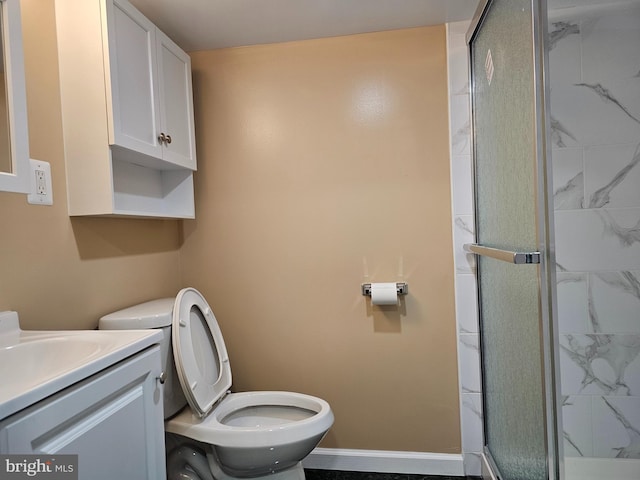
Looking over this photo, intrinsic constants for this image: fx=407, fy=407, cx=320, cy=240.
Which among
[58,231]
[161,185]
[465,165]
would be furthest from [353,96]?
[58,231]

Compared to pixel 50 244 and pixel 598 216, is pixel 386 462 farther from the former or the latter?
pixel 50 244

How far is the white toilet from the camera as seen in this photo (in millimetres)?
1465

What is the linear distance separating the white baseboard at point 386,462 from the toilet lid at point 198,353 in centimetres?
65

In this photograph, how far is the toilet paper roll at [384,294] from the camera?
1840 millimetres

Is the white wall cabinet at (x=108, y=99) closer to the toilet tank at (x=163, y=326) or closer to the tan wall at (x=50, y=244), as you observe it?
the tan wall at (x=50, y=244)

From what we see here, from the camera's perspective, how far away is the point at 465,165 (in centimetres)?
186

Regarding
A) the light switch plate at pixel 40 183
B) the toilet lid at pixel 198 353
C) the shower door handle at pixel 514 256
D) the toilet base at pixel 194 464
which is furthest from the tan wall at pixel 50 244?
the shower door handle at pixel 514 256

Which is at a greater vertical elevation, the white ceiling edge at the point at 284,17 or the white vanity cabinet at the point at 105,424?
the white ceiling edge at the point at 284,17

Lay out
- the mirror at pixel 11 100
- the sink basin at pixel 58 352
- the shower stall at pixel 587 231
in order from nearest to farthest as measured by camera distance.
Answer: the sink basin at pixel 58 352, the mirror at pixel 11 100, the shower stall at pixel 587 231

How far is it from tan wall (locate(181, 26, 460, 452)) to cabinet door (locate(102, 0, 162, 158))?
47cm

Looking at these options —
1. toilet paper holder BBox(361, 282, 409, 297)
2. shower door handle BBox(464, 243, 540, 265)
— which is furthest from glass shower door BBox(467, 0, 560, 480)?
toilet paper holder BBox(361, 282, 409, 297)

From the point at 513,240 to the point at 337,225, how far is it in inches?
33.7

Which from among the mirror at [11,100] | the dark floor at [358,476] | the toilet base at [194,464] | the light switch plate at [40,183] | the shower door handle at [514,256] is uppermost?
the mirror at [11,100]

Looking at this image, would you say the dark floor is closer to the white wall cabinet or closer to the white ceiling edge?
the white wall cabinet
